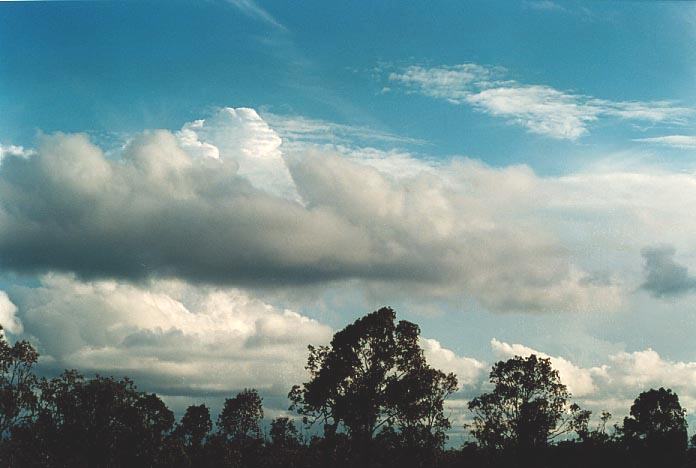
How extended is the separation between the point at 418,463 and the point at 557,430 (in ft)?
60.3

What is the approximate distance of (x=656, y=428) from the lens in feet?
305

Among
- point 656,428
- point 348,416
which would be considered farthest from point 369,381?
point 656,428

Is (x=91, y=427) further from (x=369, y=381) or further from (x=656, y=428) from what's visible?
(x=656, y=428)

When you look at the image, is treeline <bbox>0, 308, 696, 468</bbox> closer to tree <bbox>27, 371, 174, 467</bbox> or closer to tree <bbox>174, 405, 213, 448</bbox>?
tree <bbox>27, 371, 174, 467</bbox>

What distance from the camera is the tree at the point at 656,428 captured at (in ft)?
296

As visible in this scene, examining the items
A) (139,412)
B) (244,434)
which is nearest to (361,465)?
(139,412)

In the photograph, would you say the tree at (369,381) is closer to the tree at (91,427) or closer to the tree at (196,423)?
the tree at (91,427)

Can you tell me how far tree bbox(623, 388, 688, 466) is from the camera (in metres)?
90.2

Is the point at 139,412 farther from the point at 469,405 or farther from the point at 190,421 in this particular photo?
the point at 190,421

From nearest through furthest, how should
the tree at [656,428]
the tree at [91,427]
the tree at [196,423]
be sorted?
1. the tree at [91,427]
2. the tree at [656,428]
3. the tree at [196,423]

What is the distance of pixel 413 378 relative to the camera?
226ft

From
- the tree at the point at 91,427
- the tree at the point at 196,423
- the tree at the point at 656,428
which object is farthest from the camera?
the tree at the point at 196,423

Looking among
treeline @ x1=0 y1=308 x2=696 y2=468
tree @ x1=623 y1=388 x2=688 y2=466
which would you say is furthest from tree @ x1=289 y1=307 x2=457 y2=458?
tree @ x1=623 y1=388 x2=688 y2=466

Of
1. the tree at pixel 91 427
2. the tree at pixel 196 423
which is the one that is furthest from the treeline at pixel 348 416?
the tree at pixel 196 423
